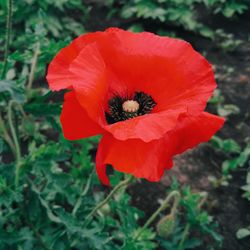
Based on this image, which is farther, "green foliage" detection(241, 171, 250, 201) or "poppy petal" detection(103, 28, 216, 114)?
"green foliage" detection(241, 171, 250, 201)

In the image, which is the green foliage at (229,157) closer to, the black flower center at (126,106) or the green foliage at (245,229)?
the green foliage at (245,229)

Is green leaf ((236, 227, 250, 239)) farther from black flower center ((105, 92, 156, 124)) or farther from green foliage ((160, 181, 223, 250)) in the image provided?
black flower center ((105, 92, 156, 124))

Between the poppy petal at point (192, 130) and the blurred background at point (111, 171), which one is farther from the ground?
the poppy petal at point (192, 130)

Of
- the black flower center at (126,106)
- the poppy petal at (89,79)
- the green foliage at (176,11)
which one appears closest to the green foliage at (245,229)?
the black flower center at (126,106)

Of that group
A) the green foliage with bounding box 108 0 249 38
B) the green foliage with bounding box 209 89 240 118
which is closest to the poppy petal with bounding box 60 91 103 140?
the green foliage with bounding box 209 89 240 118

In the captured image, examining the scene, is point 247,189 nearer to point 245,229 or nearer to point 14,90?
point 245,229

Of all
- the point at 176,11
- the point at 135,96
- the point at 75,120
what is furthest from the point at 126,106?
the point at 176,11
